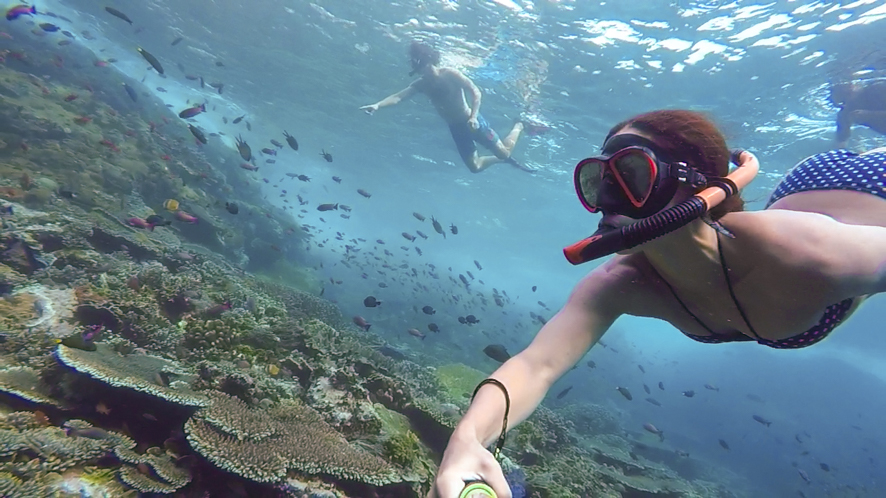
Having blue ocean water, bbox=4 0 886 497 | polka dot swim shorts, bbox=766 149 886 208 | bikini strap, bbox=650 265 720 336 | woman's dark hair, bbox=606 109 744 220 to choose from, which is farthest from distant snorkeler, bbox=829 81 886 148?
woman's dark hair, bbox=606 109 744 220

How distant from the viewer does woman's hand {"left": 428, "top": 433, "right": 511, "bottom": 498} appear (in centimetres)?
106

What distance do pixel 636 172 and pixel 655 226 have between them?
0.95 ft

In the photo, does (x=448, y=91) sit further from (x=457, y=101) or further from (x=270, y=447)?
(x=270, y=447)

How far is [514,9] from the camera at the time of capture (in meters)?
13.8

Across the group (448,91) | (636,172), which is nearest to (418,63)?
(448,91)

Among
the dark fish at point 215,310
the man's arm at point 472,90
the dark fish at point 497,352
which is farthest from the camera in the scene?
the man's arm at point 472,90

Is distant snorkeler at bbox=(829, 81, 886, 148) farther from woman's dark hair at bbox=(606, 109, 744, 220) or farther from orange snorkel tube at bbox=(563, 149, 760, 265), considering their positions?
orange snorkel tube at bbox=(563, 149, 760, 265)

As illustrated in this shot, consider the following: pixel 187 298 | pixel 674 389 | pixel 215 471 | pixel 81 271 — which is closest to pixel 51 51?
pixel 81 271

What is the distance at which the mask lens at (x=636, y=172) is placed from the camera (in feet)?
4.53

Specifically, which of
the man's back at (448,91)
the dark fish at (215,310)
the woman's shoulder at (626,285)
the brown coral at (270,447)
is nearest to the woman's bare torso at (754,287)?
the woman's shoulder at (626,285)

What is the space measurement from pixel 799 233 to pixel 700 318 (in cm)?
67

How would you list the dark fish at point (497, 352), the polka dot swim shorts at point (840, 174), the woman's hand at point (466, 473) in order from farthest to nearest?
the dark fish at point (497, 352)
the polka dot swim shorts at point (840, 174)
the woman's hand at point (466, 473)

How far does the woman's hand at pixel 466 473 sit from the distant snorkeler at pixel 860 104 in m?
15.8

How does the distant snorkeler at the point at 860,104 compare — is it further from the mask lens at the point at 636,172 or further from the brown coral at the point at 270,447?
the brown coral at the point at 270,447
